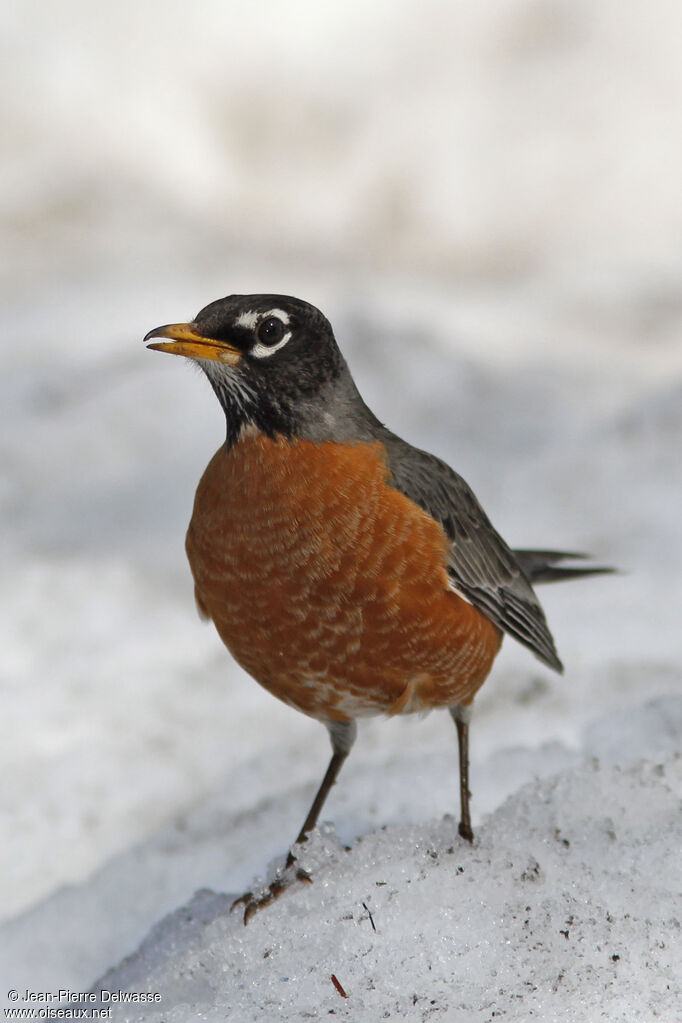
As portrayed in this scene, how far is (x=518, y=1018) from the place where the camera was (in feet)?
7.57

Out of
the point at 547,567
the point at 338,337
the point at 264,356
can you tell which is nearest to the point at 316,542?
the point at 264,356

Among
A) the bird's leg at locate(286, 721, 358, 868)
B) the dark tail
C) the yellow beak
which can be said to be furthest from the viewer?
the dark tail

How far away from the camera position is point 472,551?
10.8ft

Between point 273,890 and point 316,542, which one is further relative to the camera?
point 273,890

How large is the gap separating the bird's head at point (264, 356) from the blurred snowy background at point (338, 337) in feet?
5.17

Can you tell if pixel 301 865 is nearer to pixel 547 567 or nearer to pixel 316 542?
pixel 316 542

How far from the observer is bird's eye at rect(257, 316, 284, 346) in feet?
9.71

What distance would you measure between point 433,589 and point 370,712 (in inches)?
16.2

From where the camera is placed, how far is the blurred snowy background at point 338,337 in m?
4.32

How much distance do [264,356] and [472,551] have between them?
2.78 feet

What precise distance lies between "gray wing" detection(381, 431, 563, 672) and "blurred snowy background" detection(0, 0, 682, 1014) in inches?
27.1

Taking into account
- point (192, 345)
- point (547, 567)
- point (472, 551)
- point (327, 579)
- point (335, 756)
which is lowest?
point (335, 756)

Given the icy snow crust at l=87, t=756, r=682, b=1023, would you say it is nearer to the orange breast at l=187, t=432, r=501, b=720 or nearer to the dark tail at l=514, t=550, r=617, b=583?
the orange breast at l=187, t=432, r=501, b=720

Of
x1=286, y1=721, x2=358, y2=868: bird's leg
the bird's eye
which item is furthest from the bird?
x1=286, y1=721, x2=358, y2=868: bird's leg
